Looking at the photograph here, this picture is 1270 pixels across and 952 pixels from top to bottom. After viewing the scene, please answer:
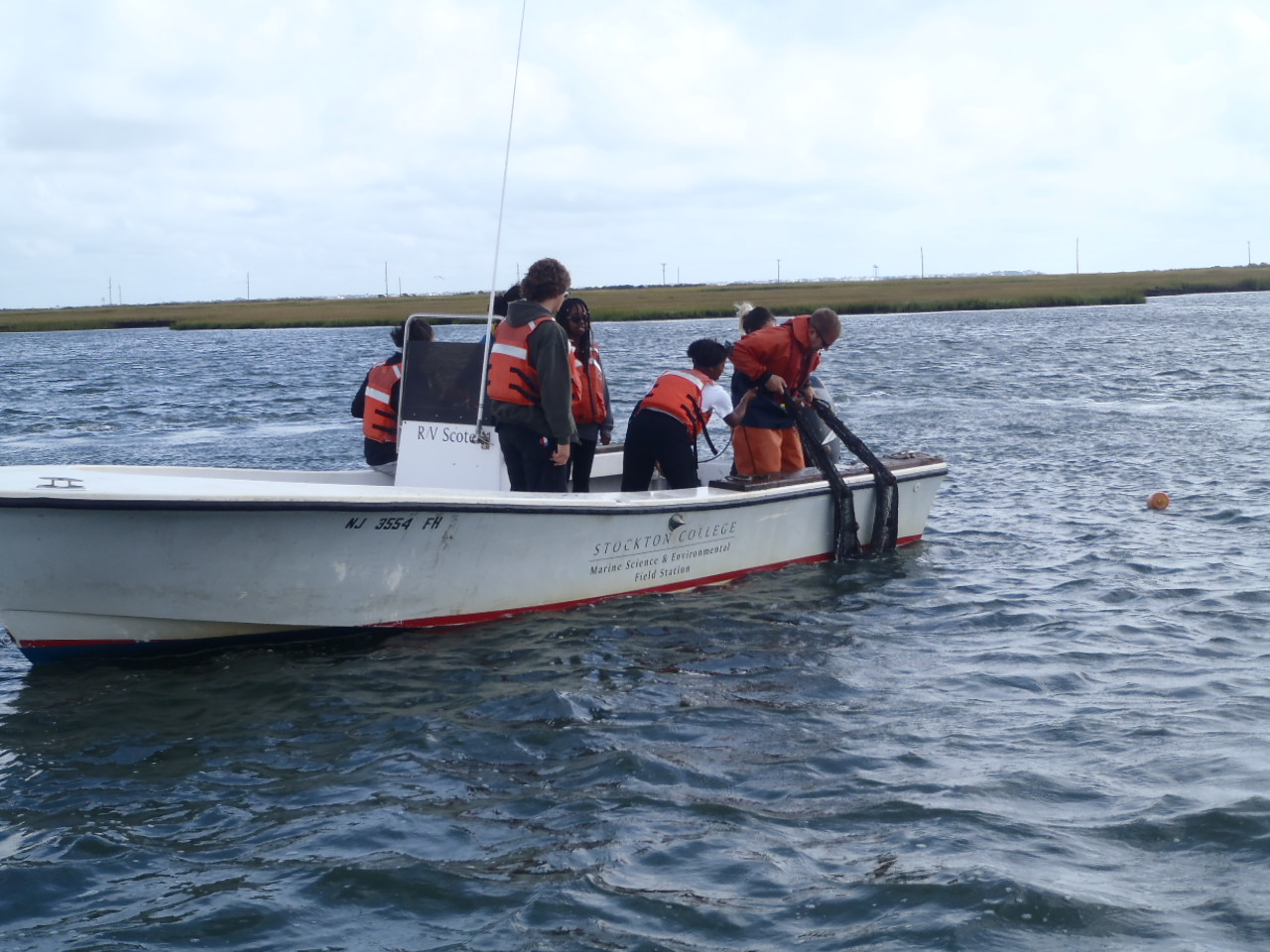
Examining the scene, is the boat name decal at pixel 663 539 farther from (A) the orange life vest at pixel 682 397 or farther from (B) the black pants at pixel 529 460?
→ (A) the orange life vest at pixel 682 397

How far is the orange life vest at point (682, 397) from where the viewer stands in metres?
8.34

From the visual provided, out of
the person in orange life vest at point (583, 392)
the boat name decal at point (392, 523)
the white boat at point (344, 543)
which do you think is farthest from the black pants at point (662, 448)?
the boat name decal at point (392, 523)

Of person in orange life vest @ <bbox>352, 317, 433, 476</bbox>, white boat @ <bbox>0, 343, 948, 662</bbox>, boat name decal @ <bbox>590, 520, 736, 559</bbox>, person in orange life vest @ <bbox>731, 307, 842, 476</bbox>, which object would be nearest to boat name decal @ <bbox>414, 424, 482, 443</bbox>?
white boat @ <bbox>0, 343, 948, 662</bbox>

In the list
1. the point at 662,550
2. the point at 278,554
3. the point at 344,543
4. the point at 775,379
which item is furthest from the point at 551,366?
the point at 775,379

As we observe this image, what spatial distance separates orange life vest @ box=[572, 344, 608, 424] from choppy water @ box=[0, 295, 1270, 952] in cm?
122

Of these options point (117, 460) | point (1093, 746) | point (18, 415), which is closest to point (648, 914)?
point (1093, 746)

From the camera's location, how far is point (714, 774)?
5344 mm

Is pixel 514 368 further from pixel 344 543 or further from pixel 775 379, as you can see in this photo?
pixel 775 379

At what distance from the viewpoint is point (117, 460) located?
1605cm

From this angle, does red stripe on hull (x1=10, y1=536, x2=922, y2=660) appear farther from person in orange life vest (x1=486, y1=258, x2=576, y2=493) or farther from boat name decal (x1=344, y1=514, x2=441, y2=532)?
person in orange life vest (x1=486, y1=258, x2=576, y2=493)

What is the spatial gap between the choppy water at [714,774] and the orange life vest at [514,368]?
4.48 feet

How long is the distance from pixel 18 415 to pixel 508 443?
61.0 feet

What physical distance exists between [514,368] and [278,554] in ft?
5.57

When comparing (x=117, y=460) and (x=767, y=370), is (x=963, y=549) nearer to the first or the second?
(x=767, y=370)
